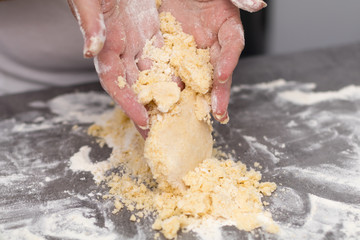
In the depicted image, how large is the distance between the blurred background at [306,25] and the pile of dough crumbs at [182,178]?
1.58m

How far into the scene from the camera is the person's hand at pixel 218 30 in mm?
1348

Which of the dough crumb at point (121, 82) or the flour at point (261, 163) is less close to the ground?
the dough crumb at point (121, 82)

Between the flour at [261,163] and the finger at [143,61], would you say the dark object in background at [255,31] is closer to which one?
the flour at [261,163]

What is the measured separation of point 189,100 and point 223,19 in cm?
36

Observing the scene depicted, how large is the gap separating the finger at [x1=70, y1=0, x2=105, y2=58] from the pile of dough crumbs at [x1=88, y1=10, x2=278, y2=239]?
9.2 inches

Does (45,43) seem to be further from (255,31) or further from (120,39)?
(255,31)

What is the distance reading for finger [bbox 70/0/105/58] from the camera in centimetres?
117

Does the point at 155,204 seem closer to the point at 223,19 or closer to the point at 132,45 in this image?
the point at 132,45

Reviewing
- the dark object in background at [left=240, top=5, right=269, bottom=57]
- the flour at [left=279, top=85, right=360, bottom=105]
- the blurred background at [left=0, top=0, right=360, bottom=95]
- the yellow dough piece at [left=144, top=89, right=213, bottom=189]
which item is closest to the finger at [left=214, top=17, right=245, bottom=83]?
the yellow dough piece at [left=144, top=89, right=213, bottom=189]

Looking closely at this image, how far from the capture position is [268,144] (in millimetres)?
1679

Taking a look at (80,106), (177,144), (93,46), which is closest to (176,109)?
(177,144)

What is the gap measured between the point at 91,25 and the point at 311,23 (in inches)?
94.8

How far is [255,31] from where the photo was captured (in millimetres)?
2842

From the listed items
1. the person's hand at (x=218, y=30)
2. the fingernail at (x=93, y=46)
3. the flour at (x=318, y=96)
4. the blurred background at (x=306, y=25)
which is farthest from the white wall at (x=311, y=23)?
the fingernail at (x=93, y=46)
